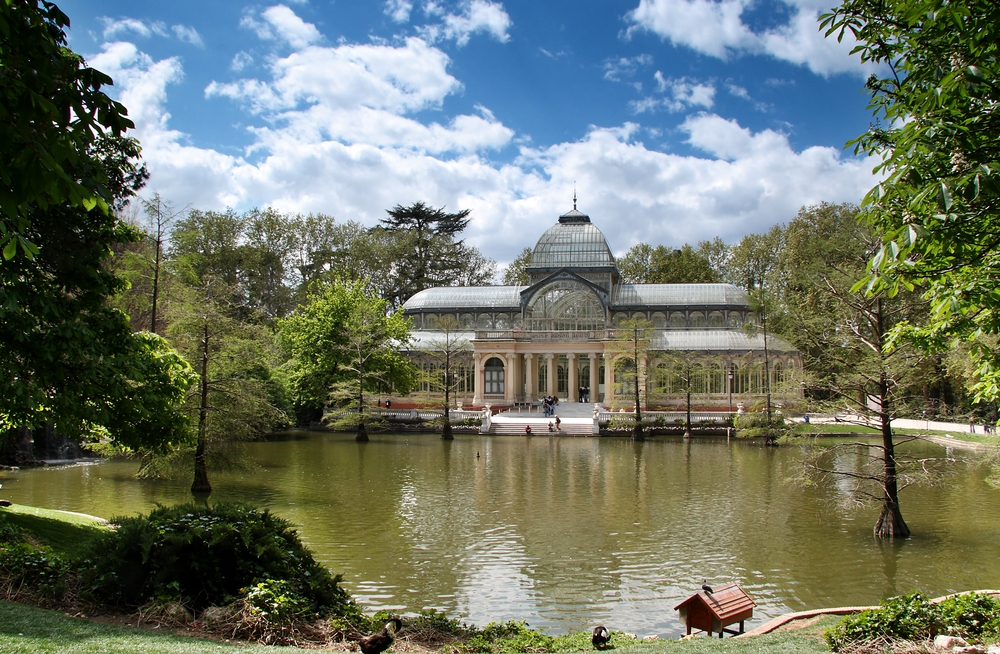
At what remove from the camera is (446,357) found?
1570 inches

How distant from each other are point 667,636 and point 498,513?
7433 mm

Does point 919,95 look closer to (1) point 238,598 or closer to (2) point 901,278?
(2) point 901,278

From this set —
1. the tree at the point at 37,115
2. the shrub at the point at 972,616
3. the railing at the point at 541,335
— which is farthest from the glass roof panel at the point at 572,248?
the tree at the point at 37,115

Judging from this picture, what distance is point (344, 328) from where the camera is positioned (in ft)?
124

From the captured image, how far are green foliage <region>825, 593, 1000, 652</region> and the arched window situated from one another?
3989 cm

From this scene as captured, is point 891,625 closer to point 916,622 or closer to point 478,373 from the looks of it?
point 916,622

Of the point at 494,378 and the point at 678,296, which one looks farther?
the point at 678,296

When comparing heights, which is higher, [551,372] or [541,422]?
[551,372]

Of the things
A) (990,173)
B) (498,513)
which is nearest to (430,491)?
(498,513)

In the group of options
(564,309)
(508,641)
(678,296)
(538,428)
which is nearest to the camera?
(508,641)

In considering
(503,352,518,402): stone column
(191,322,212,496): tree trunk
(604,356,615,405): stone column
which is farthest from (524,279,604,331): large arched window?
(191,322,212,496): tree trunk

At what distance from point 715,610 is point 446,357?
106ft

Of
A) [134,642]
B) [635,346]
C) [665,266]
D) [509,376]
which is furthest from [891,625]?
[665,266]

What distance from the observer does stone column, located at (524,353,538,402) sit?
1843 inches
